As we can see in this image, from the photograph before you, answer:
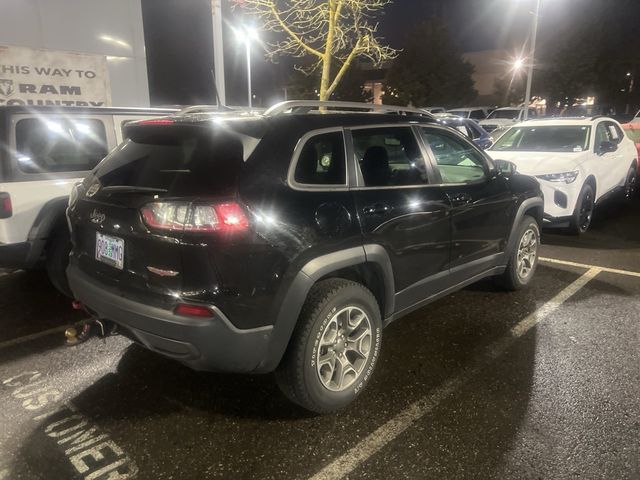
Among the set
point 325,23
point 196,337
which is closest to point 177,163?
point 196,337

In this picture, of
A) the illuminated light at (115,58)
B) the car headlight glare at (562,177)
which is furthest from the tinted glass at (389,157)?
the illuminated light at (115,58)

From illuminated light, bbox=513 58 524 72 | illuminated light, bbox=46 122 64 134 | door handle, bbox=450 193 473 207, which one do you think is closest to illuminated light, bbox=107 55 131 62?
illuminated light, bbox=46 122 64 134

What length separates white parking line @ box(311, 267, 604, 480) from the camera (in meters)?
2.47

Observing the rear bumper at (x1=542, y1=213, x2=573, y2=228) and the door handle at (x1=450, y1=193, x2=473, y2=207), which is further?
the rear bumper at (x1=542, y1=213, x2=573, y2=228)

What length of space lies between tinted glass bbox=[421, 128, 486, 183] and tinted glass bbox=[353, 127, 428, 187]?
9.7 inches

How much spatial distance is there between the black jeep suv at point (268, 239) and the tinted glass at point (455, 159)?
34 centimetres

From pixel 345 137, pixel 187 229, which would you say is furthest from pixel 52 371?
pixel 345 137

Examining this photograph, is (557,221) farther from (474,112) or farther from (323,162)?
(474,112)

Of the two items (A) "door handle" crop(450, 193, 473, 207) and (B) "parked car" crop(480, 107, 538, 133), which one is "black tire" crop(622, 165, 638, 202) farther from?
(B) "parked car" crop(480, 107, 538, 133)

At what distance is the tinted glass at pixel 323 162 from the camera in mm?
2732

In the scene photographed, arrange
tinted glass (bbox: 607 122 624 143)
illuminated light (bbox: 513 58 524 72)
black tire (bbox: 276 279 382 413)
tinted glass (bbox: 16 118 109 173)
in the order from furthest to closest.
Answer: illuminated light (bbox: 513 58 524 72) → tinted glass (bbox: 607 122 624 143) → tinted glass (bbox: 16 118 109 173) → black tire (bbox: 276 279 382 413)

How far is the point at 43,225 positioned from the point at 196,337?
8.51 feet

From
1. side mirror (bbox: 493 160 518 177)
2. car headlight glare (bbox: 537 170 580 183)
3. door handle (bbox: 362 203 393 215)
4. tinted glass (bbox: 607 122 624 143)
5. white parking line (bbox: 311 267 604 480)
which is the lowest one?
white parking line (bbox: 311 267 604 480)

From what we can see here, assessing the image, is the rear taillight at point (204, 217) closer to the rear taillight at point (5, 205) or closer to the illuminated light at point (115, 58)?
the rear taillight at point (5, 205)
